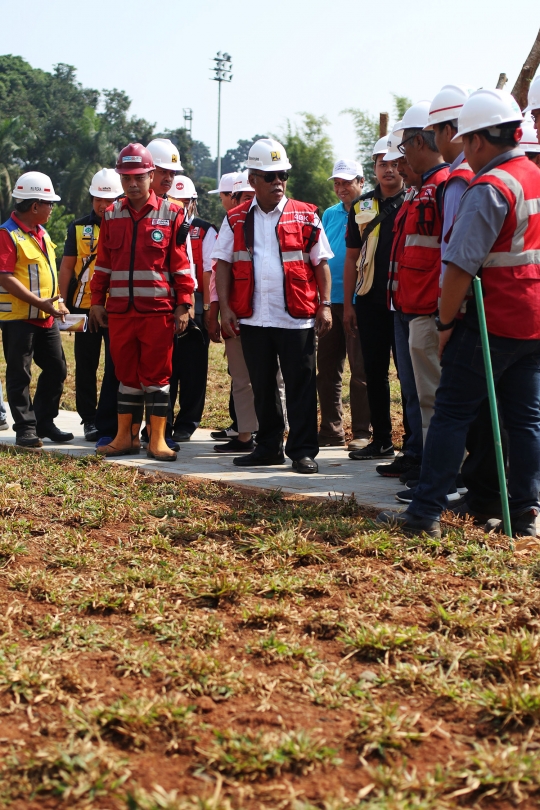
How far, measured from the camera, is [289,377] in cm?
698

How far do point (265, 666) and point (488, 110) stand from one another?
279 cm

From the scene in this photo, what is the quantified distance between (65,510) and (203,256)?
3510 mm

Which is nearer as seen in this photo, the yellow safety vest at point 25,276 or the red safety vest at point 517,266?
the red safety vest at point 517,266

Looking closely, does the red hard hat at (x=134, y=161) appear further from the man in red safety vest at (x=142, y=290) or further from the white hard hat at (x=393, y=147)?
the white hard hat at (x=393, y=147)

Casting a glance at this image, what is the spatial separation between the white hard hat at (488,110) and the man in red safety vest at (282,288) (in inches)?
93.5

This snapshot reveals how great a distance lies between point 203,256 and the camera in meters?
8.47

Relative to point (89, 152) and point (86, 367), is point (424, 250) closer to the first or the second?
point (86, 367)

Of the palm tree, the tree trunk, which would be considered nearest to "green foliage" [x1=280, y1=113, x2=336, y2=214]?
the palm tree

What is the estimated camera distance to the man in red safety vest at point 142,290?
23.9 ft

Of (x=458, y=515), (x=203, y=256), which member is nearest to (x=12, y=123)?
(x=203, y=256)

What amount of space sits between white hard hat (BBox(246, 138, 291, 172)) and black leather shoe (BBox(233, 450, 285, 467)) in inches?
80.9

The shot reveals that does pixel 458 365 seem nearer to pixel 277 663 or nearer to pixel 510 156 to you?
pixel 510 156

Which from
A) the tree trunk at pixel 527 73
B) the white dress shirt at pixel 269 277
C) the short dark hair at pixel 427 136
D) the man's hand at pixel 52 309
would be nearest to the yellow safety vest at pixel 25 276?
the man's hand at pixel 52 309

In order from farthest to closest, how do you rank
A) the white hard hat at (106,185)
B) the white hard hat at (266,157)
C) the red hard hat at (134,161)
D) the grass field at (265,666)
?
the white hard hat at (106,185)
the red hard hat at (134,161)
the white hard hat at (266,157)
the grass field at (265,666)
